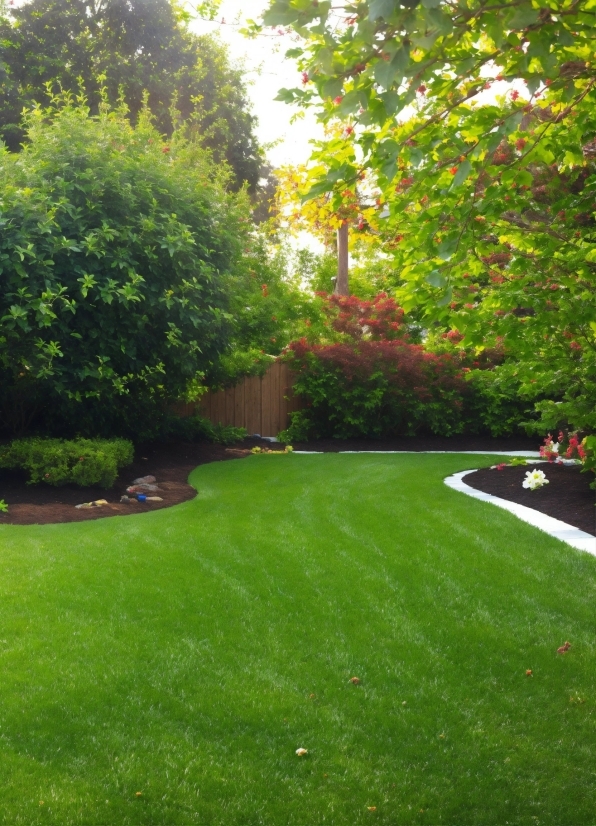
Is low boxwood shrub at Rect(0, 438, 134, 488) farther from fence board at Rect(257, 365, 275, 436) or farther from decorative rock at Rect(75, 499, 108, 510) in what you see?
fence board at Rect(257, 365, 275, 436)

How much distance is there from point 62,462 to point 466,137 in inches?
265

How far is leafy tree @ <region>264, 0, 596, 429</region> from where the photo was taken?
→ 269 centimetres

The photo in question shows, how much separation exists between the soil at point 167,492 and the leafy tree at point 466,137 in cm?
Answer: 234

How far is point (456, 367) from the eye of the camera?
15.8 metres

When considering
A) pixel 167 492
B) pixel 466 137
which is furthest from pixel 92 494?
pixel 466 137

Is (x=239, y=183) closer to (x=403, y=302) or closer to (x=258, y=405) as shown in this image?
(x=258, y=405)

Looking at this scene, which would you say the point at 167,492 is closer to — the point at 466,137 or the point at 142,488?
the point at 142,488

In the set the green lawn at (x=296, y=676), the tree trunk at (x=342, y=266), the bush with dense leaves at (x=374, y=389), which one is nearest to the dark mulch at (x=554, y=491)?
the green lawn at (x=296, y=676)

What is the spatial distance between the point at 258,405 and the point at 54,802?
13.0 m

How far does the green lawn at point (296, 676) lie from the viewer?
3.06m

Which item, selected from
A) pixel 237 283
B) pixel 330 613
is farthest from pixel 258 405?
pixel 330 613

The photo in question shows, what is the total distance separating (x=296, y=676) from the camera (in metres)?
4.05

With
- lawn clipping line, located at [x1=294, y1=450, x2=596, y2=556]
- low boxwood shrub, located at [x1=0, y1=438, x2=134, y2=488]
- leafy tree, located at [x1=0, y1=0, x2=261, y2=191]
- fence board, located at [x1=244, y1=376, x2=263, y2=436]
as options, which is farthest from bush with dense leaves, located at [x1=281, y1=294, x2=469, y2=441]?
leafy tree, located at [x1=0, y1=0, x2=261, y2=191]

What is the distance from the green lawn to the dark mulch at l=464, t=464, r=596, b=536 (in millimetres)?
869
